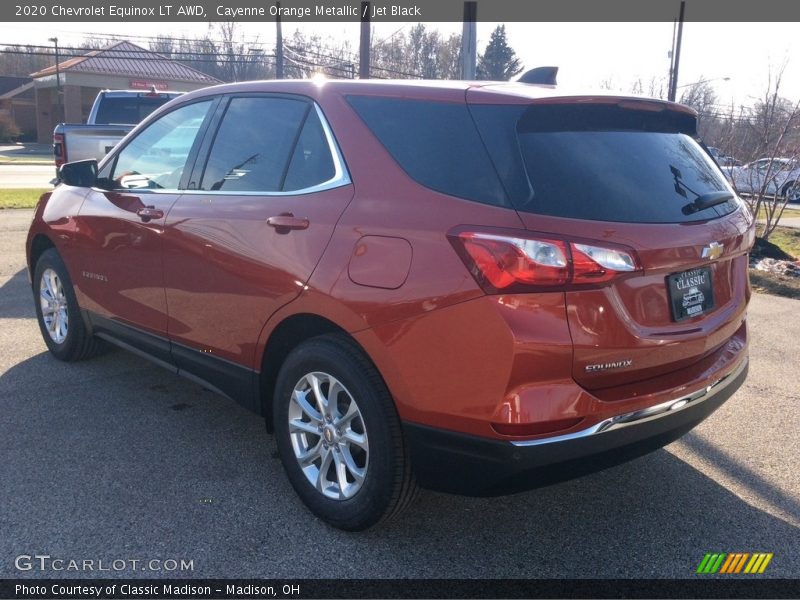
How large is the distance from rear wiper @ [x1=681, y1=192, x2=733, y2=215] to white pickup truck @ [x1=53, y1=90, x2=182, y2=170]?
7937 mm

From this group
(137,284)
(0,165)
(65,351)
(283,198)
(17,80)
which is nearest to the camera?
(283,198)

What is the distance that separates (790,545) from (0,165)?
115 ft

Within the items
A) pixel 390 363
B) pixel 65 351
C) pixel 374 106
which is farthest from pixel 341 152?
pixel 65 351

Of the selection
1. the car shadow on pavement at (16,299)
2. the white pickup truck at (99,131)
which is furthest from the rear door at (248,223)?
the white pickup truck at (99,131)

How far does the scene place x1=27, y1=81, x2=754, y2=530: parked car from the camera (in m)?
2.54

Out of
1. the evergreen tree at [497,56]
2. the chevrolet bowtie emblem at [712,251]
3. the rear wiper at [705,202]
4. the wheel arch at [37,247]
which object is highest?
the evergreen tree at [497,56]

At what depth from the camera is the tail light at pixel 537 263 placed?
250cm

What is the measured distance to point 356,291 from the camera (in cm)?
287

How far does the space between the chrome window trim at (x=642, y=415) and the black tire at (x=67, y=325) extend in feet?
12.0

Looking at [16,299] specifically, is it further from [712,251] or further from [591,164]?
[712,251]

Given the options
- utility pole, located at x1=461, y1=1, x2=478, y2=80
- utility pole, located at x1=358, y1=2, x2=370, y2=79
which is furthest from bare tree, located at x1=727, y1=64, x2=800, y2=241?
utility pole, located at x1=358, y1=2, x2=370, y2=79

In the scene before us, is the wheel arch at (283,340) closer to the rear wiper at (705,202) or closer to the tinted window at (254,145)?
the tinted window at (254,145)

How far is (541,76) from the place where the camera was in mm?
3713

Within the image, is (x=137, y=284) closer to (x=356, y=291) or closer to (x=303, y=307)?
(x=303, y=307)
